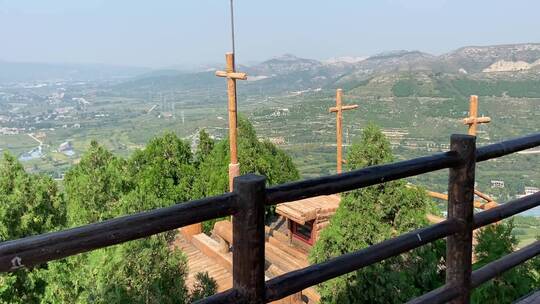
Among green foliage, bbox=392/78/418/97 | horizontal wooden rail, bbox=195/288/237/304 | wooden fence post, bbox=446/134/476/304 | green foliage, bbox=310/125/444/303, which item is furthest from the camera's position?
green foliage, bbox=392/78/418/97

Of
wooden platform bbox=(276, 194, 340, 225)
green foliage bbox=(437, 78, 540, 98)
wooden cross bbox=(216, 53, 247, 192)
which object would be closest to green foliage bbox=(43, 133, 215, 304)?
wooden platform bbox=(276, 194, 340, 225)

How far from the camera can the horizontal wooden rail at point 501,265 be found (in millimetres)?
1588

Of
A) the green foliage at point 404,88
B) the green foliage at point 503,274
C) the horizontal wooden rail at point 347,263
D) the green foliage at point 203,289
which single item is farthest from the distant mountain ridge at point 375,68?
the horizontal wooden rail at point 347,263

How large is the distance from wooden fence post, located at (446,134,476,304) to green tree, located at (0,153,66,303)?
14.1ft

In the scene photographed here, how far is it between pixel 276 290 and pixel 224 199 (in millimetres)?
288

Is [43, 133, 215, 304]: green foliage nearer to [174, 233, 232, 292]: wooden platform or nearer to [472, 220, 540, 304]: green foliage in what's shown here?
[174, 233, 232, 292]: wooden platform

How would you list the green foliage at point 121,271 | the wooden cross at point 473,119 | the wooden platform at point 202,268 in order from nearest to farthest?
1. the green foliage at point 121,271
2. the wooden platform at point 202,268
3. the wooden cross at point 473,119

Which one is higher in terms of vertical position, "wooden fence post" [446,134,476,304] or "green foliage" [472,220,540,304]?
"wooden fence post" [446,134,476,304]

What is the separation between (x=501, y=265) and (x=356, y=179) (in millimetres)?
780

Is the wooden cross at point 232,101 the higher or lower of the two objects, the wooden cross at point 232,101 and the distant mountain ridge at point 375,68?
the lower

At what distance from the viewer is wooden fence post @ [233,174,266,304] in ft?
3.54

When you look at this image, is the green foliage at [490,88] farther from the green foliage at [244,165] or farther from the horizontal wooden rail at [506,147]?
the horizontal wooden rail at [506,147]

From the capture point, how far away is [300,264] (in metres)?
6.78

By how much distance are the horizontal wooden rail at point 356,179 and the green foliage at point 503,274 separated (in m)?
1.91
